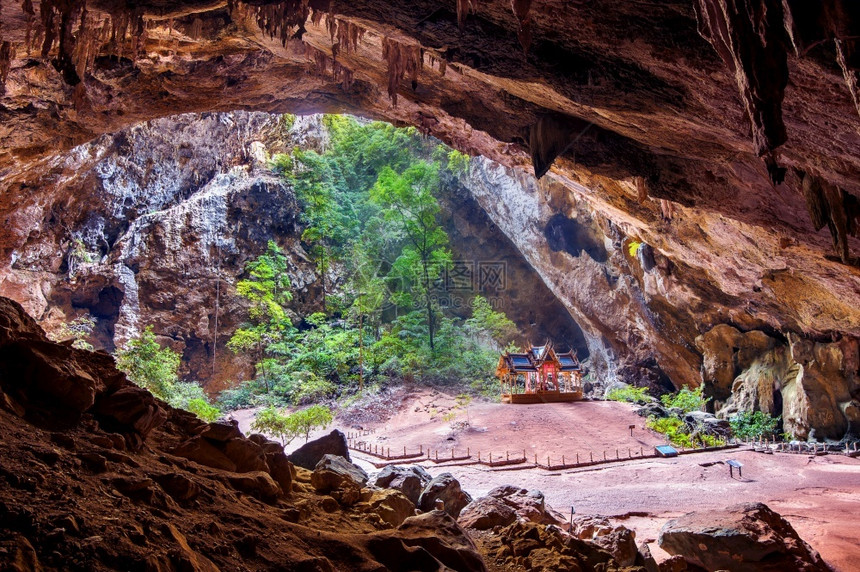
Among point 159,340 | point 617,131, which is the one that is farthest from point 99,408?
point 159,340

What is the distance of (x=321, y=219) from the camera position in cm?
3022

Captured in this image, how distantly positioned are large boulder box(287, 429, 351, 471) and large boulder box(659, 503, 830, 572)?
18.4ft

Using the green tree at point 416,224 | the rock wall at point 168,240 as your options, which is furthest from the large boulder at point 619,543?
the green tree at point 416,224

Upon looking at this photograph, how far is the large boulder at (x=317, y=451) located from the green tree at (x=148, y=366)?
1016 centimetres

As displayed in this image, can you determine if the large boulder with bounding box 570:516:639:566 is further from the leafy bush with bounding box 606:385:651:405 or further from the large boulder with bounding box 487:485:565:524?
the leafy bush with bounding box 606:385:651:405

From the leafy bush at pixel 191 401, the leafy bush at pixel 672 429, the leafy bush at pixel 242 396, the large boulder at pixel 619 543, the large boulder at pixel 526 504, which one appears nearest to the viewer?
the large boulder at pixel 619 543

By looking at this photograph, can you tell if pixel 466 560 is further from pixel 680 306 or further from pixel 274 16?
pixel 680 306

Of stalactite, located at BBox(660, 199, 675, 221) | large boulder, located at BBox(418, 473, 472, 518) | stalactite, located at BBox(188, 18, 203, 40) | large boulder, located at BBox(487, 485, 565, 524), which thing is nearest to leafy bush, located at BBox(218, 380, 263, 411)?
large boulder, located at BBox(418, 473, 472, 518)

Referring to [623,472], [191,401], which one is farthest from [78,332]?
[623,472]

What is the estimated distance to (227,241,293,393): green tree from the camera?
24.8 m

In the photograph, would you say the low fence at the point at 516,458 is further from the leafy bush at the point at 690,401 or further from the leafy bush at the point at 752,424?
the leafy bush at the point at 690,401

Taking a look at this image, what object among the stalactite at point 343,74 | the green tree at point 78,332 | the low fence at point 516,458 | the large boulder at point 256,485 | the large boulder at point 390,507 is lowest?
the low fence at point 516,458

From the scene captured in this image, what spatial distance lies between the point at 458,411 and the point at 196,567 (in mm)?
19584

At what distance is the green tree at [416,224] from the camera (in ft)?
99.1
